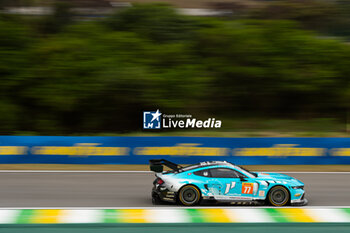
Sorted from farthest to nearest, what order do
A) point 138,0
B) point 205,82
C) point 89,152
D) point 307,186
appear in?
point 138,0
point 205,82
point 89,152
point 307,186

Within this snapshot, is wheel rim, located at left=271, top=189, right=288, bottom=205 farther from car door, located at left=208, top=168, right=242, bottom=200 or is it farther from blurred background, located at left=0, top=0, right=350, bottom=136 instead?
blurred background, located at left=0, top=0, right=350, bottom=136

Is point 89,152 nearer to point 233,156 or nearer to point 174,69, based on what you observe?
point 233,156

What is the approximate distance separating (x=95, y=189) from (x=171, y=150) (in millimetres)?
4529

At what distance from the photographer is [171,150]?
1622 cm

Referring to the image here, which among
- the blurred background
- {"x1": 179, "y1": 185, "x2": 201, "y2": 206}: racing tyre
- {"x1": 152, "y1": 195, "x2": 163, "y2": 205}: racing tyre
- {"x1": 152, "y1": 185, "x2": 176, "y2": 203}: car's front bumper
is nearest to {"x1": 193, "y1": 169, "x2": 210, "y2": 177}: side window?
{"x1": 179, "y1": 185, "x2": 201, "y2": 206}: racing tyre

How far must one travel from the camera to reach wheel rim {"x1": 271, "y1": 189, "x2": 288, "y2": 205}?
979cm

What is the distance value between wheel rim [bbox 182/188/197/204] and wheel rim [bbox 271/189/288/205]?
5.46 feet

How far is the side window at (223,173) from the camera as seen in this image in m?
9.84

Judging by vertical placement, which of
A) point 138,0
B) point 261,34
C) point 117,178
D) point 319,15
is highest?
point 138,0

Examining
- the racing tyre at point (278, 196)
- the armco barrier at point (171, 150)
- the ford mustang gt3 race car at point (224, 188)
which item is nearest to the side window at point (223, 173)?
the ford mustang gt3 race car at point (224, 188)

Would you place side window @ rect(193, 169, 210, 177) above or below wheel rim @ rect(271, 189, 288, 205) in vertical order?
above

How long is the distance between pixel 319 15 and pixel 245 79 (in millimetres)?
9922

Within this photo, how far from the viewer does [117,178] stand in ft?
45.9

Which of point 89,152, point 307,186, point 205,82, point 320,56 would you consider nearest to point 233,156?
point 307,186
